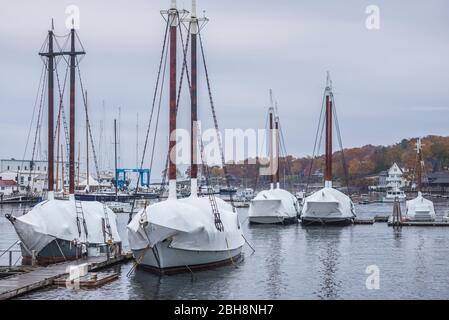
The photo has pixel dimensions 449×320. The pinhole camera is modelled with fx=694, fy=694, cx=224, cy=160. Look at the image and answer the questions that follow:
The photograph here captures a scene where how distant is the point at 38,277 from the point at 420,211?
65050 mm

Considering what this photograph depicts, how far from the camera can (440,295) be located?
38.5 meters

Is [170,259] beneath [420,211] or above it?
beneath

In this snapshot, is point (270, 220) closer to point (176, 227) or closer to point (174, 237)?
point (174, 237)

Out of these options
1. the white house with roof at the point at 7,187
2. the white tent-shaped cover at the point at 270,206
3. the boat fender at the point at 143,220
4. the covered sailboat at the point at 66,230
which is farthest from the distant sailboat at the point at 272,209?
the white house with roof at the point at 7,187

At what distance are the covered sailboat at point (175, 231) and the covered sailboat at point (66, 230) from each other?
6.24 m

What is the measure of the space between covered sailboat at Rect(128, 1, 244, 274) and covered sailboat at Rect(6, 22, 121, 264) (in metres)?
6.24

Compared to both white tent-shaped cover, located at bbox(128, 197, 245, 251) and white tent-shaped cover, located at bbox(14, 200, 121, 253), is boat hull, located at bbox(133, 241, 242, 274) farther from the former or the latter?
white tent-shaped cover, located at bbox(14, 200, 121, 253)

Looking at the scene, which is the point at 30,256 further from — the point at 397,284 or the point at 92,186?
the point at 92,186

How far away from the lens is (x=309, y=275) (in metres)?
45.8

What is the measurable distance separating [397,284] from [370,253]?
16988 millimetres

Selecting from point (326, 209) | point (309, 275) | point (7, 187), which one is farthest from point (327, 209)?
point (7, 187)

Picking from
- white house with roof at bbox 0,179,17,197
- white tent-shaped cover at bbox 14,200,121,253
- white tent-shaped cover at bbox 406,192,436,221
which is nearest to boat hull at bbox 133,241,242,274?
white tent-shaped cover at bbox 14,200,121,253

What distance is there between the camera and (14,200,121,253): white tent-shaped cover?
45.8 metres

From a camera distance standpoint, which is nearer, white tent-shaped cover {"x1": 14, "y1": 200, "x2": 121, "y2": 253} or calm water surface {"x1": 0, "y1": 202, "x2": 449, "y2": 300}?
calm water surface {"x1": 0, "y1": 202, "x2": 449, "y2": 300}
